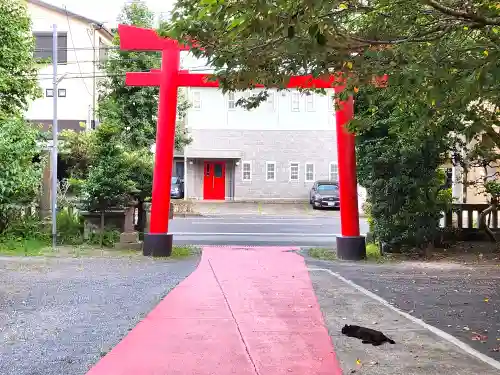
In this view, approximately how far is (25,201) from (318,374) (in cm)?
1251

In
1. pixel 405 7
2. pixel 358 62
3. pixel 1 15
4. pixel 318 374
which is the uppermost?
pixel 1 15

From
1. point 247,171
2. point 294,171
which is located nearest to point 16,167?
point 247,171

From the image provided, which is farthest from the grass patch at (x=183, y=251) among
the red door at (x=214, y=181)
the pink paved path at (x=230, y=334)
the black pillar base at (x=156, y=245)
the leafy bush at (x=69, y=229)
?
the red door at (x=214, y=181)

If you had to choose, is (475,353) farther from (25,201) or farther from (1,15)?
(1,15)

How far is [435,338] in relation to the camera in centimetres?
586

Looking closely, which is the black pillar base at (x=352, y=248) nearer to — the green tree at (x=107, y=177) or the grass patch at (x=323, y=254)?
the grass patch at (x=323, y=254)

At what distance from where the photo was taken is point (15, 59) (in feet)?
50.4

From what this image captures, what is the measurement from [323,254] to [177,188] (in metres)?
23.2

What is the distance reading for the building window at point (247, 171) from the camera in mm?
35562

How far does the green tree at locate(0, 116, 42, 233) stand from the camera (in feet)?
45.4

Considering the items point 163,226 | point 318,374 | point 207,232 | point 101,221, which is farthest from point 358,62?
point 207,232

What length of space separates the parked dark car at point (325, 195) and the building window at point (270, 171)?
9.90ft

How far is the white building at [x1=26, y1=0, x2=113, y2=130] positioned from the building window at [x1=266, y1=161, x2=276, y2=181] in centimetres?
1062

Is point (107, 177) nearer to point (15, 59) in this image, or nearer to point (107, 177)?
point (107, 177)
